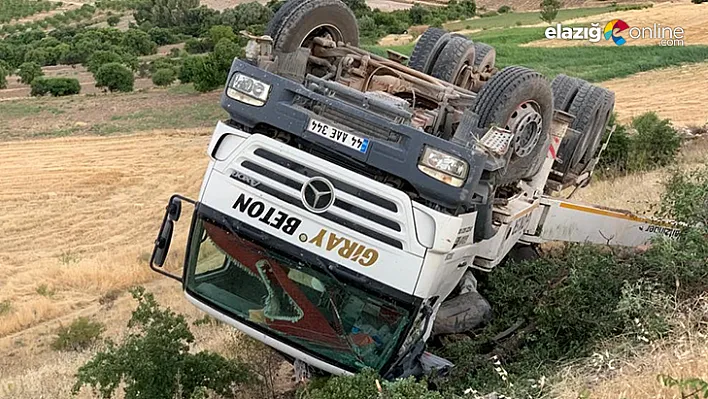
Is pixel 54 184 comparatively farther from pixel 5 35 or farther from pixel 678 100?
pixel 5 35

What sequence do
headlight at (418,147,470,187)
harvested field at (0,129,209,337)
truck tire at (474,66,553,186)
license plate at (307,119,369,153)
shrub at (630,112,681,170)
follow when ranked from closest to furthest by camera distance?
1. headlight at (418,147,470,187)
2. license plate at (307,119,369,153)
3. truck tire at (474,66,553,186)
4. shrub at (630,112,681,170)
5. harvested field at (0,129,209,337)

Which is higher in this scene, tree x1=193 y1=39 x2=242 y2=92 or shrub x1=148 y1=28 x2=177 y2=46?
tree x1=193 y1=39 x2=242 y2=92

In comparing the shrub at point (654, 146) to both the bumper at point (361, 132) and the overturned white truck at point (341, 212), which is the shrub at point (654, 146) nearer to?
the overturned white truck at point (341, 212)

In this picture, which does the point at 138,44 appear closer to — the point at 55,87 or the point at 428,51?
the point at 55,87

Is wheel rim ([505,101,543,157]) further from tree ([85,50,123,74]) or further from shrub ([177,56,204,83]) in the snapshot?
A: tree ([85,50,123,74])

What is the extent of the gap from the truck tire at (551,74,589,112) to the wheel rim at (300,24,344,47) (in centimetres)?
263

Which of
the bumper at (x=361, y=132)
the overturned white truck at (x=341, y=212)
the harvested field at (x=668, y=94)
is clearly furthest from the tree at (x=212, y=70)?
the bumper at (x=361, y=132)

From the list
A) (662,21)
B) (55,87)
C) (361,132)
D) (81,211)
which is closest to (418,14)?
(662,21)

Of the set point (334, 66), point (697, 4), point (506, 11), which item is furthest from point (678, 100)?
point (506, 11)

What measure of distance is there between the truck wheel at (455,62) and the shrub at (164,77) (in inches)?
1835

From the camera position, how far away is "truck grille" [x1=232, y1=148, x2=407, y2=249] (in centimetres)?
509

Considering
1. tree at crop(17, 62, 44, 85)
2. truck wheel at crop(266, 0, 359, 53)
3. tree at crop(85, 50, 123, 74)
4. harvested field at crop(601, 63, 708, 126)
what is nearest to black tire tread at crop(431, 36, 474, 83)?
truck wheel at crop(266, 0, 359, 53)

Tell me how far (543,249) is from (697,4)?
5667cm

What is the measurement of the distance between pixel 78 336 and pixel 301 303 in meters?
8.04
